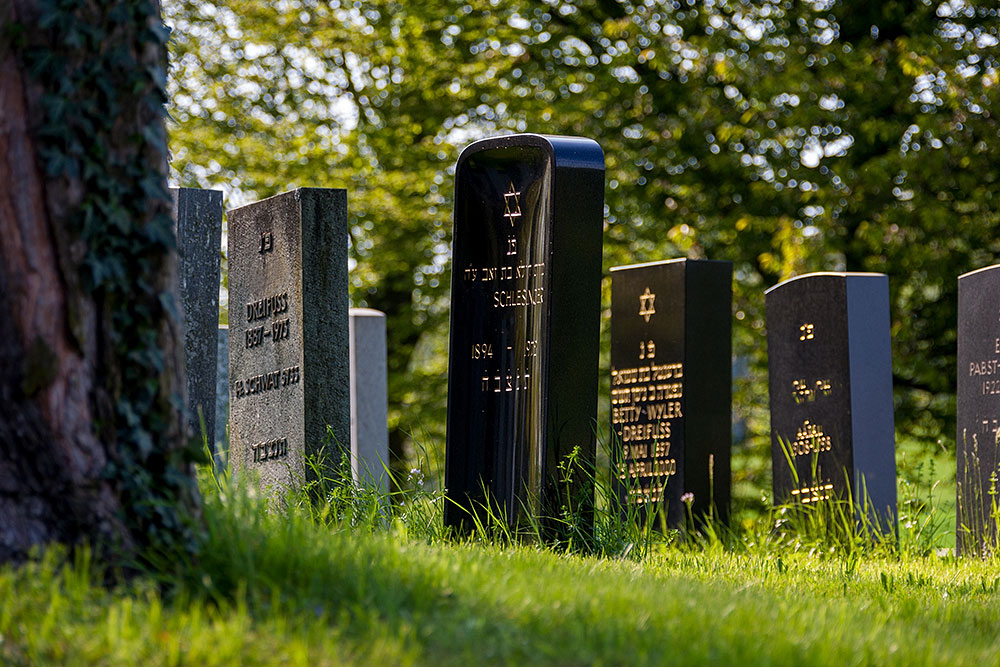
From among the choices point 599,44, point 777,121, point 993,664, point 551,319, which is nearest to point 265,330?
point 551,319

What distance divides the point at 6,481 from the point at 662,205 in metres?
11.9

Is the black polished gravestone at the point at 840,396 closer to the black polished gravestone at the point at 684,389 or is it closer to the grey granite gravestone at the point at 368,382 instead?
the black polished gravestone at the point at 684,389

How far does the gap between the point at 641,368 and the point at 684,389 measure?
55 cm

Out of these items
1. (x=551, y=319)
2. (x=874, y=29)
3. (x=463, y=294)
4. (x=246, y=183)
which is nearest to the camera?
(x=551, y=319)

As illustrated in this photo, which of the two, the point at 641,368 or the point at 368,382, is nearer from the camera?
the point at 641,368

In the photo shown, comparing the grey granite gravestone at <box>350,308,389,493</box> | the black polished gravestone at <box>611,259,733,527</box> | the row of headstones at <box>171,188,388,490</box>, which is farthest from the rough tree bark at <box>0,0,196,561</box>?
the grey granite gravestone at <box>350,308,389,493</box>

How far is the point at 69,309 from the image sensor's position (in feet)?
11.2

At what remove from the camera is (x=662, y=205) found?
14.6 m

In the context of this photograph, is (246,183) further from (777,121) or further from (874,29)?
(874,29)

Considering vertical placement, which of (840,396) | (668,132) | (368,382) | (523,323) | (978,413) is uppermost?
(668,132)

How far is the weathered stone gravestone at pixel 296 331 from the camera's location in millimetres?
6699

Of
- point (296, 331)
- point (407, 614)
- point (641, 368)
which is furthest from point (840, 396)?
point (407, 614)

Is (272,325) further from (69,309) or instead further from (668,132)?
(668,132)

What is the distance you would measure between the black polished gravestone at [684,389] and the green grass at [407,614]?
12.4 feet
